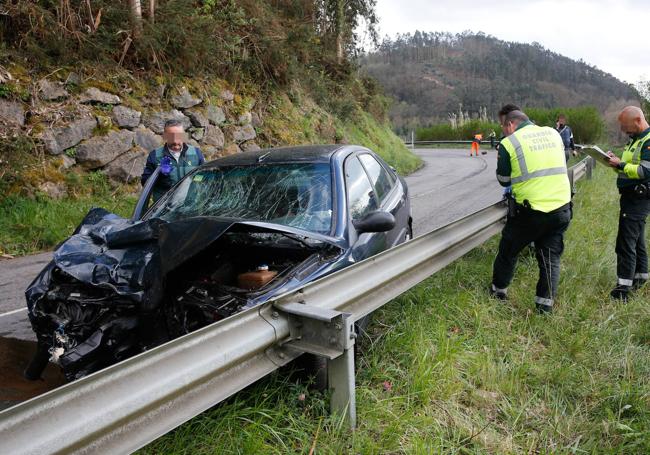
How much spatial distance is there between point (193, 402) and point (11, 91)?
28.0 ft

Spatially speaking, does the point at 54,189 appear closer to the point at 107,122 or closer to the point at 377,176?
the point at 107,122

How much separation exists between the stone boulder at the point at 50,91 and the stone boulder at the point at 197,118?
8.80 feet

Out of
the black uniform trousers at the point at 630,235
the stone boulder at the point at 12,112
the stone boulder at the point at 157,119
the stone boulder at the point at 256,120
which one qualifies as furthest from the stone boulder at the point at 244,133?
the black uniform trousers at the point at 630,235

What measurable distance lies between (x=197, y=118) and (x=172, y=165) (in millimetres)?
6429

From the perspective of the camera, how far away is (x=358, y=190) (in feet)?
13.1

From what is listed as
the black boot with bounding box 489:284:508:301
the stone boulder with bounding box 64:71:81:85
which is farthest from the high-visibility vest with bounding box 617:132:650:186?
the stone boulder with bounding box 64:71:81:85

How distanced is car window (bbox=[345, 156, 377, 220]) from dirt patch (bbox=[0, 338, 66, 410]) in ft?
7.31

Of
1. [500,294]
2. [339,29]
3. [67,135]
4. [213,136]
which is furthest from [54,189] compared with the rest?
[339,29]

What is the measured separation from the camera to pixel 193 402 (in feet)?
5.67

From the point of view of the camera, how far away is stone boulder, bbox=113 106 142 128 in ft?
31.1

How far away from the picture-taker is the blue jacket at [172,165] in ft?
16.6

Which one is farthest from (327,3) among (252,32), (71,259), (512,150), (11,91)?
(71,259)

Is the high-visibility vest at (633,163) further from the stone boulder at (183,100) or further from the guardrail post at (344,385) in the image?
the stone boulder at (183,100)

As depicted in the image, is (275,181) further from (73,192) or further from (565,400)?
(73,192)
